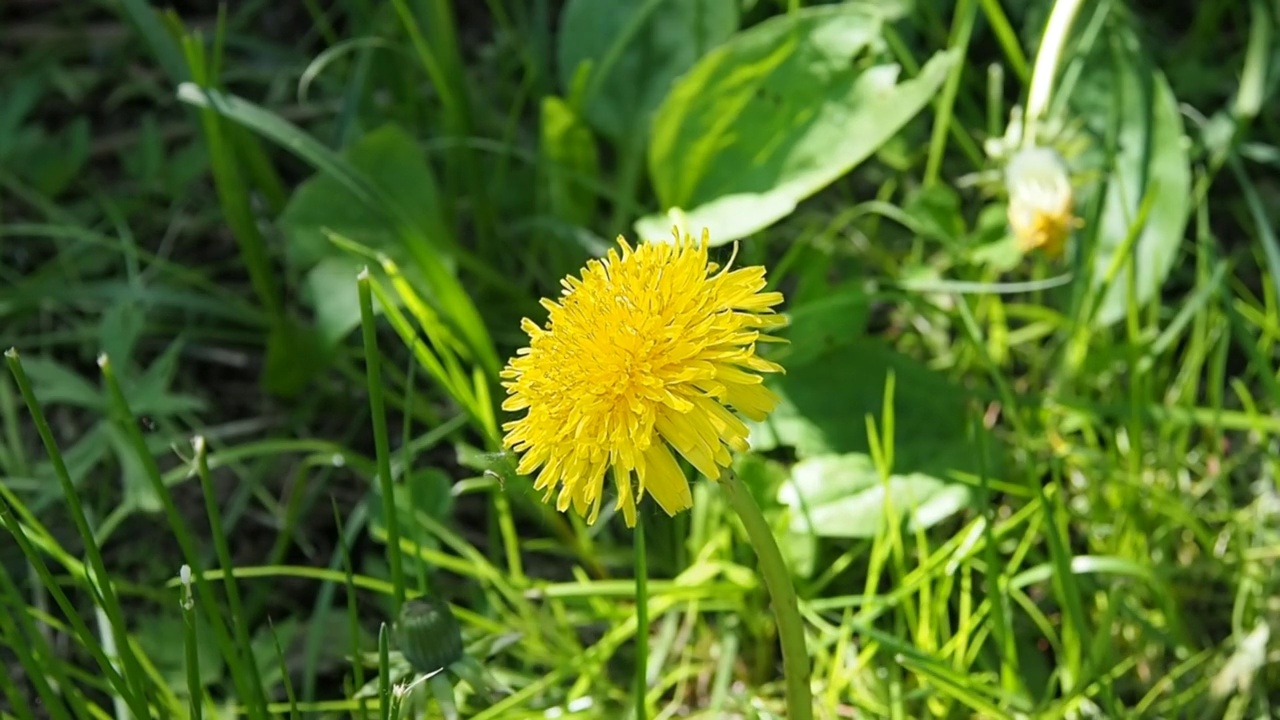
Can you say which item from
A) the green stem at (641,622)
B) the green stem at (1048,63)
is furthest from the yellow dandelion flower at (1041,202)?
the green stem at (641,622)

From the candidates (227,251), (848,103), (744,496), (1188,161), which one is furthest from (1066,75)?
(227,251)

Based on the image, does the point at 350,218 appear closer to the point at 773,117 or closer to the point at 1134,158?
the point at 773,117

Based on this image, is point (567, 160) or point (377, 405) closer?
point (377, 405)

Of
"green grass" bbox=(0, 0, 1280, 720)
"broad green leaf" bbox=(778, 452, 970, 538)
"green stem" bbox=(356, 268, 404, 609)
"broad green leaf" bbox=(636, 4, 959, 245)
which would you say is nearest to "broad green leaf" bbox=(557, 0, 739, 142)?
"green grass" bbox=(0, 0, 1280, 720)

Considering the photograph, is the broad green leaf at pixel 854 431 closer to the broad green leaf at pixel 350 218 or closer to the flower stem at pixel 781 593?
the flower stem at pixel 781 593

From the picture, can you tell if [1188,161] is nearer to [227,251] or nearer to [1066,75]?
[1066,75]

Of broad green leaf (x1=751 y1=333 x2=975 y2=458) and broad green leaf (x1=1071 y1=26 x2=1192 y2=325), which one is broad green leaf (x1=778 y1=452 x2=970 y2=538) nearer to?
broad green leaf (x1=751 y1=333 x2=975 y2=458)

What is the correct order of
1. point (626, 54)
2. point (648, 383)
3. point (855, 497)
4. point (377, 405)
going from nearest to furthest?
1. point (648, 383)
2. point (377, 405)
3. point (855, 497)
4. point (626, 54)

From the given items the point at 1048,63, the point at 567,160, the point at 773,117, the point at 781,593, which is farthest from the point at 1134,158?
the point at 781,593
